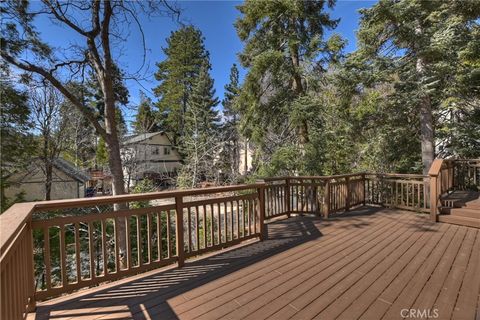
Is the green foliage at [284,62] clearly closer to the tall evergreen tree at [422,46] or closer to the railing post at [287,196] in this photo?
the tall evergreen tree at [422,46]

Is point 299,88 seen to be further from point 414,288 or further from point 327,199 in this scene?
point 414,288

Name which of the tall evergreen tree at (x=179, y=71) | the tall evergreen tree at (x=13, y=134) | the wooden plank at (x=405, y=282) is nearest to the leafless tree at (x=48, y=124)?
the tall evergreen tree at (x=13, y=134)

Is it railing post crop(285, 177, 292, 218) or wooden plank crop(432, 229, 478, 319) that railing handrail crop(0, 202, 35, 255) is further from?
railing post crop(285, 177, 292, 218)

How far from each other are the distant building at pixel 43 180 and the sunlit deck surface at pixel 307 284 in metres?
10.5

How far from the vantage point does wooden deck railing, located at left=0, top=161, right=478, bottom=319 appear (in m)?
1.98

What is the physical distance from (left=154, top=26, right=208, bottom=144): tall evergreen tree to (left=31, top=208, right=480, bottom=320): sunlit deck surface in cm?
2480

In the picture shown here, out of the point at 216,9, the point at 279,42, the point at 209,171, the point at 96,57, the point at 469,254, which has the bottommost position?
the point at 469,254

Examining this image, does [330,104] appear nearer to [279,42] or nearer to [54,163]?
[279,42]

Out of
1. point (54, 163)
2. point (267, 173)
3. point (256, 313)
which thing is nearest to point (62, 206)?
point (256, 313)

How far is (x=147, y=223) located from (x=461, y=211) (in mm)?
6047

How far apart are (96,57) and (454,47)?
902cm

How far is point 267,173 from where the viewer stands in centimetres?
888

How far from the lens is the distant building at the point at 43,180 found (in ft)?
37.6

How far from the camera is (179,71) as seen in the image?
27.7 meters
